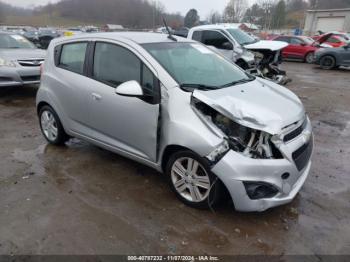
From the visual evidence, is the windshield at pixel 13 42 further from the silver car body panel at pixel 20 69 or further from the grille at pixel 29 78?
the grille at pixel 29 78

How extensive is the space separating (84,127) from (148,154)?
3.90 ft

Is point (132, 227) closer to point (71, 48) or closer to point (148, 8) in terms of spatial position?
point (71, 48)

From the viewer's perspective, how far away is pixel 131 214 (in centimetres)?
294

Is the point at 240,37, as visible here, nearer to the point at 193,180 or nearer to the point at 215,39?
the point at 215,39

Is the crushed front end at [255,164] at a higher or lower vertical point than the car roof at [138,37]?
lower

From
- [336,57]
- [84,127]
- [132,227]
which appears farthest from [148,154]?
[336,57]

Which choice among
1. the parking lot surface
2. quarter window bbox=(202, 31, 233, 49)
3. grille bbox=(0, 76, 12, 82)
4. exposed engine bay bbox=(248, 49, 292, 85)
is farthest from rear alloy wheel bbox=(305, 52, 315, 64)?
grille bbox=(0, 76, 12, 82)

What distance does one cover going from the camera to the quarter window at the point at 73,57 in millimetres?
3761

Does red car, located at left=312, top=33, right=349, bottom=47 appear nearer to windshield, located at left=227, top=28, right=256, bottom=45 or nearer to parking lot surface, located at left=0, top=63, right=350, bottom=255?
windshield, located at left=227, top=28, right=256, bottom=45

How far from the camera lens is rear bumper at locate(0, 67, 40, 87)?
719 cm

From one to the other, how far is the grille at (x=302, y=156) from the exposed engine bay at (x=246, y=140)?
0.22 meters

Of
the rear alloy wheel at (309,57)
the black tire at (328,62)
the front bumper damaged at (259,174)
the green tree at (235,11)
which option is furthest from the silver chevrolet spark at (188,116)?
the green tree at (235,11)

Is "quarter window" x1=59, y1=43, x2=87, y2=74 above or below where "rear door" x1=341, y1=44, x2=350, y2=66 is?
above

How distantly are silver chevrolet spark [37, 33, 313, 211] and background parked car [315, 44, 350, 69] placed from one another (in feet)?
36.9
